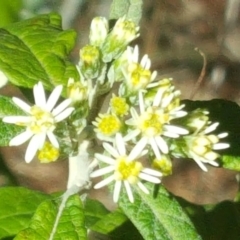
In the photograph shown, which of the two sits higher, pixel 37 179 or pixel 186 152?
pixel 186 152

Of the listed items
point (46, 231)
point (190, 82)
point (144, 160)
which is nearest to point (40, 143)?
point (46, 231)

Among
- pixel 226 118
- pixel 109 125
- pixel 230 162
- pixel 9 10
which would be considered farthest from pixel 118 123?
pixel 9 10

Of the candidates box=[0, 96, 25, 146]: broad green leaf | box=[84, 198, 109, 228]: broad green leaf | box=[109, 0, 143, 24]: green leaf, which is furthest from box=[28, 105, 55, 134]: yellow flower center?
box=[84, 198, 109, 228]: broad green leaf

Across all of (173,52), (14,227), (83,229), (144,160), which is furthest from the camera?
(173,52)

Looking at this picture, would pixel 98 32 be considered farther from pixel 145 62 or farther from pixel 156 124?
pixel 156 124

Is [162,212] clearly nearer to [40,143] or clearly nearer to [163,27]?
[40,143]

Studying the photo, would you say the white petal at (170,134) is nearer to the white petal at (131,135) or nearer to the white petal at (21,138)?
the white petal at (131,135)
